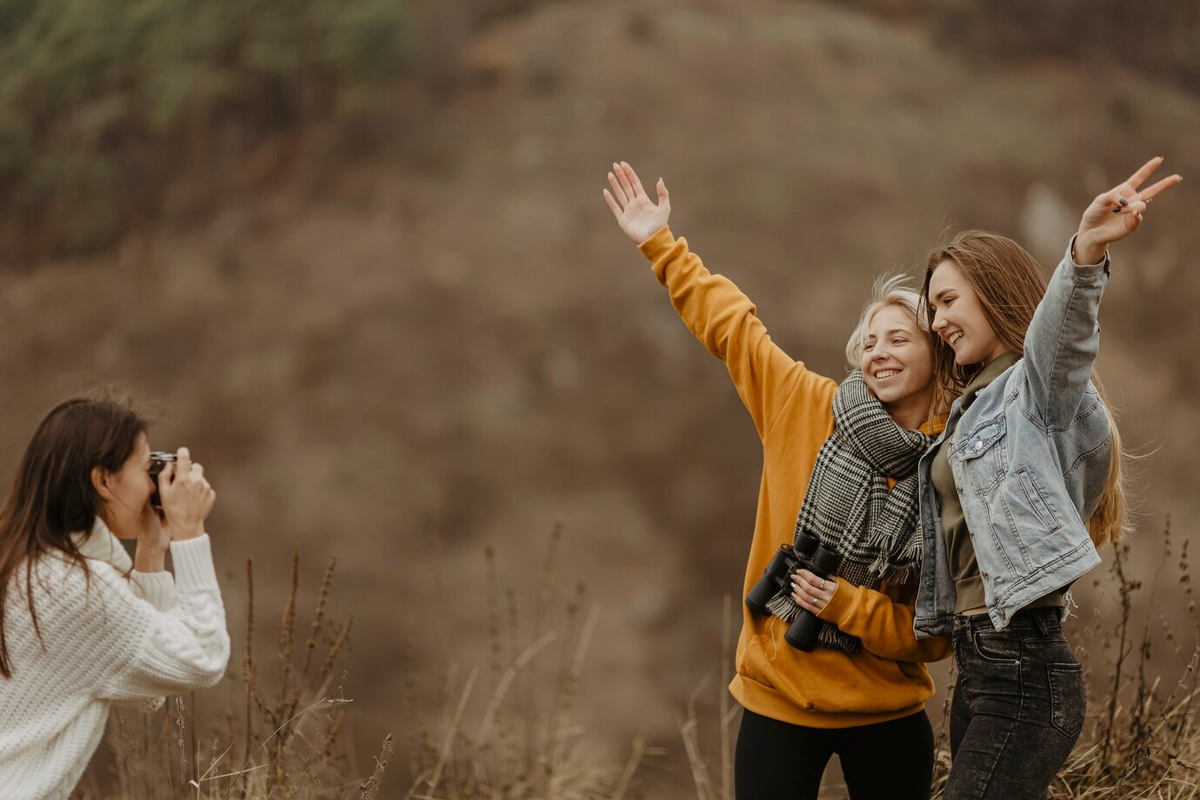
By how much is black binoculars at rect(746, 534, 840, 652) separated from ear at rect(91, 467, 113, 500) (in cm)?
108

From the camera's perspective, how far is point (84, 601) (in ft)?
5.71

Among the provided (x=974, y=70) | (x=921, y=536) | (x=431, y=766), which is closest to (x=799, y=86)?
(x=974, y=70)

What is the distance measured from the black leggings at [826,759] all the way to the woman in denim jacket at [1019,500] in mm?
174

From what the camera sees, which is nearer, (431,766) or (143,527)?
(143,527)

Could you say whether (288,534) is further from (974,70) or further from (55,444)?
(974,70)

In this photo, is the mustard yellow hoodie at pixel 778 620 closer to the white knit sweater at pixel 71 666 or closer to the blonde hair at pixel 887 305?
the blonde hair at pixel 887 305

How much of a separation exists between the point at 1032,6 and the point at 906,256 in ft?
4.15

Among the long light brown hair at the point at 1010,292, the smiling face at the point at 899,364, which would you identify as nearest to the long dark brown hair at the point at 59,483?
the smiling face at the point at 899,364

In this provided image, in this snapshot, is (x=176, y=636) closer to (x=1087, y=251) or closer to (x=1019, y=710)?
(x=1019, y=710)

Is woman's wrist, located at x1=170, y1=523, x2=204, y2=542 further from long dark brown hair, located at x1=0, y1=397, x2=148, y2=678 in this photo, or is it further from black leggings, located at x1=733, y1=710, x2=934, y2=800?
black leggings, located at x1=733, y1=710, x2=934, y2=800

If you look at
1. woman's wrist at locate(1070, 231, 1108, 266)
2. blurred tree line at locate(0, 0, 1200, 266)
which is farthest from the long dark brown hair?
blurred tree line at locate(0, 0, 1200, 266)

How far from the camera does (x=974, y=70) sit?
16.2ft

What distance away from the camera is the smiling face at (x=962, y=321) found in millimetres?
1745

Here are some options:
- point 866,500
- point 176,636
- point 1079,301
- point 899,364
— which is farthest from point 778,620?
point 176,636
